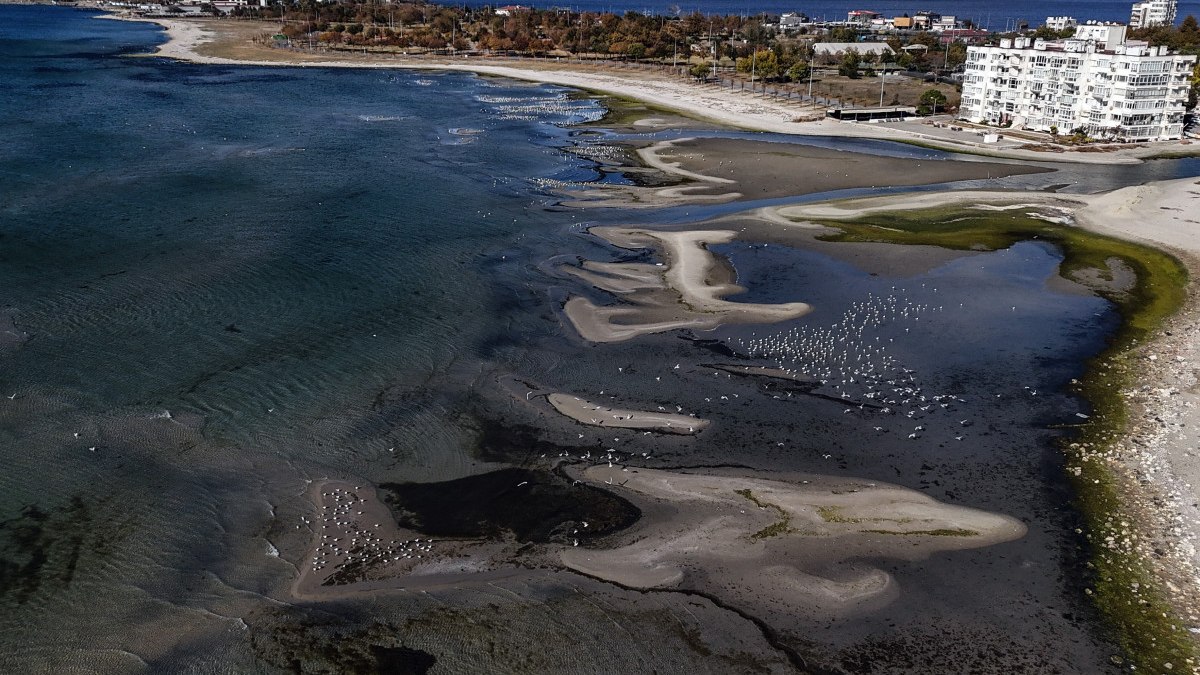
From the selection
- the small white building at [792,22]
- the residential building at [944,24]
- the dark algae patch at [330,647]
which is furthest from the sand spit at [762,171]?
the residential building at [944,24]

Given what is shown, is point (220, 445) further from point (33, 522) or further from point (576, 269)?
point (576, 269)

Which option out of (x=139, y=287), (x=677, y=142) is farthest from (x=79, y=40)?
(x=139, y=287)

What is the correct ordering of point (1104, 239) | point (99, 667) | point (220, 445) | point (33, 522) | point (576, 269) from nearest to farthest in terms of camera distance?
point (99, 667), point (33, 522), point (220, 445), point (576, 269), point (1104, 239)

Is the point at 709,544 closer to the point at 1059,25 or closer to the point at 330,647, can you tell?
the point at 330,647

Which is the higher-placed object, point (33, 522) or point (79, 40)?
point (79, 40)

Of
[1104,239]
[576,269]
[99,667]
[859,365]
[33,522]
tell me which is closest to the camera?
[99,667]

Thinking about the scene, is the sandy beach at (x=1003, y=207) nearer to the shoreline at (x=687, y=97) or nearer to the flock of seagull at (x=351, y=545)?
the shoreline at (x=687, y=97)
